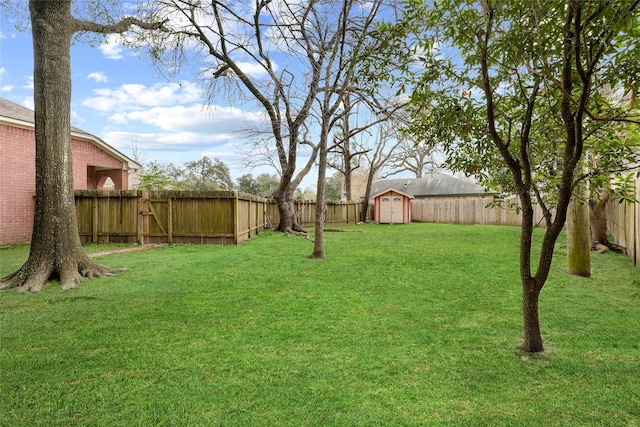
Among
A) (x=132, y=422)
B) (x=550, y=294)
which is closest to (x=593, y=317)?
(x=550, y=294)

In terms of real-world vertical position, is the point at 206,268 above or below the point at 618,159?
below

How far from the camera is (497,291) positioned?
4824 millimetres

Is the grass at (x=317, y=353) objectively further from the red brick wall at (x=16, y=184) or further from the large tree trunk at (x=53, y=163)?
the red brick wall at (x=16, y=184)

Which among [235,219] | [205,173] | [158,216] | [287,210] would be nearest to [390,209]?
[287,210]

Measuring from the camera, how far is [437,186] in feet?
95.4

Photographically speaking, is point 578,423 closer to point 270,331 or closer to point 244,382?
point 244,382

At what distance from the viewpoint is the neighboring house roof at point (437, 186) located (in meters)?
27.1

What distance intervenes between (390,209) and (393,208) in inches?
7.9

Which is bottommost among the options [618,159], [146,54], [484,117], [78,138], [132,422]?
[132,422]

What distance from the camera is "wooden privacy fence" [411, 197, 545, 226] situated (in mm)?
20916

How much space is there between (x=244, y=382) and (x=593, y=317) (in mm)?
3584

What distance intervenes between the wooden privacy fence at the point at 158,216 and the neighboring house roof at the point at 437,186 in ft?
69.2

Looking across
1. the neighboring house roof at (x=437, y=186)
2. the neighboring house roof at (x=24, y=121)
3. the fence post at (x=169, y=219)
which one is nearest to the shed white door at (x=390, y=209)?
the neighboring house roof at (x=437, y=186)

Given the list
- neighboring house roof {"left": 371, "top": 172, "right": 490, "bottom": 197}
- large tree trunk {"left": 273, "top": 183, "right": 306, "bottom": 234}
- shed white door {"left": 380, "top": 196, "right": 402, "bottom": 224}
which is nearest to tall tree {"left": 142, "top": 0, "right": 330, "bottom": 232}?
large tree trunk {"left": 273, "top": 183, "right": 306, "bottom": 234}
